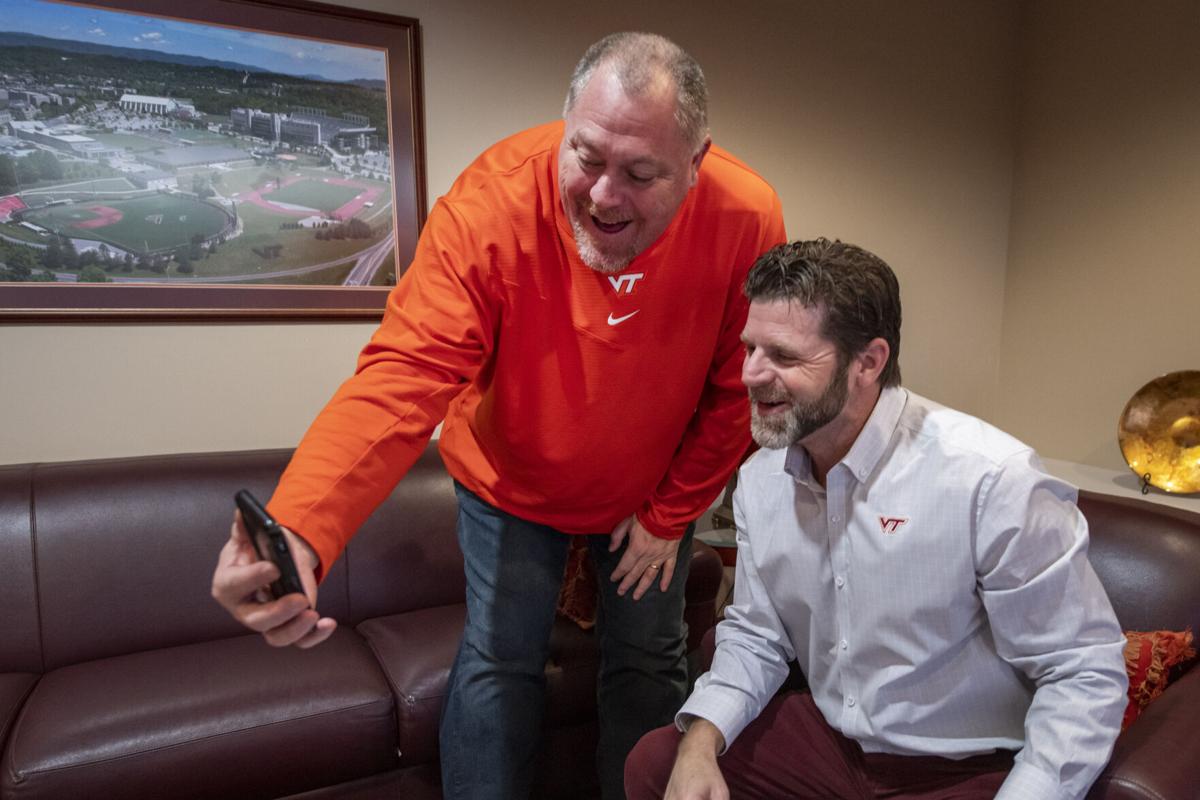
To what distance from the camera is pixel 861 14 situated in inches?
128

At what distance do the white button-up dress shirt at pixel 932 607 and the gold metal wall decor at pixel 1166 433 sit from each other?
2019 mm

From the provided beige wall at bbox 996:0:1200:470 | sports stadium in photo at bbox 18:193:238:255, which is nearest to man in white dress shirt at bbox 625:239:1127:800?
sports stadium in photo at bbox 18:193:238:255

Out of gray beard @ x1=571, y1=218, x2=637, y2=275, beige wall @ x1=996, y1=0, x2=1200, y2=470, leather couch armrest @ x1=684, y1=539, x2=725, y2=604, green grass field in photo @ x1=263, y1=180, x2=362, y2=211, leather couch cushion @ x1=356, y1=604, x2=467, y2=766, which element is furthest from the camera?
beige wall @ x1=996, y1=0, x2=1200, y2=470

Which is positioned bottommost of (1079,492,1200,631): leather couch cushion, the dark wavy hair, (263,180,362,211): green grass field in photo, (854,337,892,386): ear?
(1079,492,1200,631): leather couch cushion

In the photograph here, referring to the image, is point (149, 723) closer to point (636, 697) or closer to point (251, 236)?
point (636, 697)

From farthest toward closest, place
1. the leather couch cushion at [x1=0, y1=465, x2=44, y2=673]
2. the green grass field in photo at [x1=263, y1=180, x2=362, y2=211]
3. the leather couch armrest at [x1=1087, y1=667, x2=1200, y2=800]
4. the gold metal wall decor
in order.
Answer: the gold metal wall decor, the green grass field in photo at [x1=263, y1=180, x2=362, y2=211], the leather couch cushion at [x1=0, y1=465, x2=44, y2=673], the leather couch armrest at [x1=1087, y1=667, x2=1200, y2=800]

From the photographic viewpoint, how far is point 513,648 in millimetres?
1456

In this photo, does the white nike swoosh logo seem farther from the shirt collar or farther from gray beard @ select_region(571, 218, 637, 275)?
the shirt collar

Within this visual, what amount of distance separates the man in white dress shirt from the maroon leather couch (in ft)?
2.32

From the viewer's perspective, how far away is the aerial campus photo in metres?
2.08

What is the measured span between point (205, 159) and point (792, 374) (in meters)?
1.86

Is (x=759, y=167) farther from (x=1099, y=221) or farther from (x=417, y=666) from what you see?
(x=417, y=666)

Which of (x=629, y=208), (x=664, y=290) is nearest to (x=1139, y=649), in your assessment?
(x=664, y=290)

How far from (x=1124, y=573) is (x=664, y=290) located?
1128mm
